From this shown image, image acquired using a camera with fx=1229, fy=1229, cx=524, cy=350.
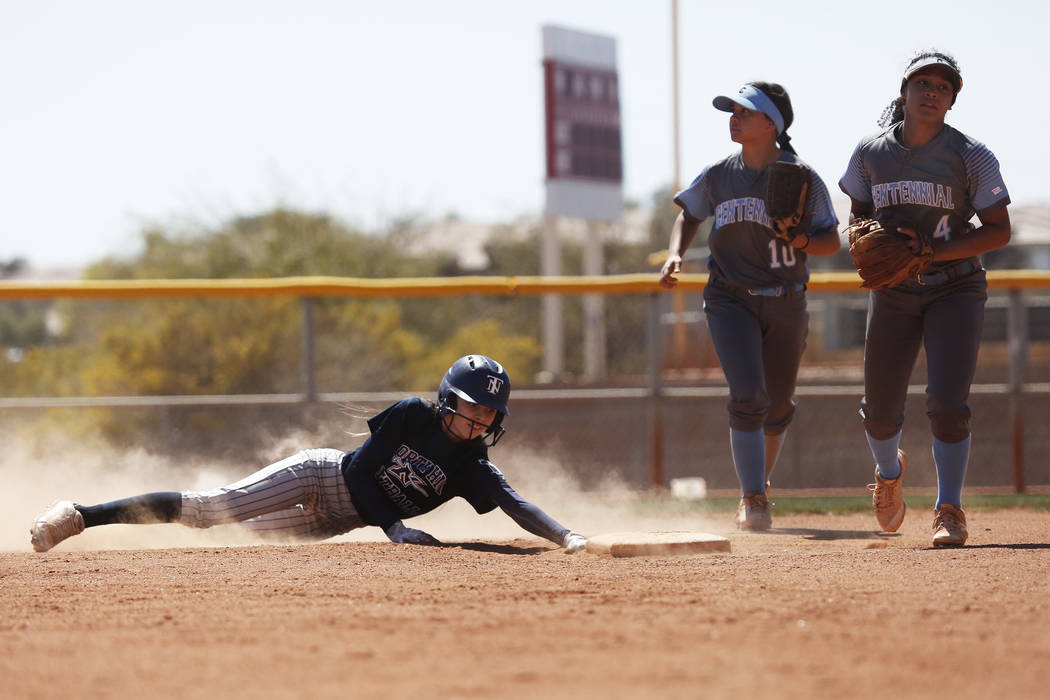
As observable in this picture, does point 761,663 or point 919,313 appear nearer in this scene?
point 761,663

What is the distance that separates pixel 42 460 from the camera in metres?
7.83

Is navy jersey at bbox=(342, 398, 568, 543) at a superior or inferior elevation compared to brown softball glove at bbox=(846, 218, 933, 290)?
A: inferior

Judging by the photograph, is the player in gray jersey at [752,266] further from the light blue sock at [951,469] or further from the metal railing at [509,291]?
the metal railing at [509,291]

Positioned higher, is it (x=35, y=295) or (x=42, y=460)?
(x=35, y=295)

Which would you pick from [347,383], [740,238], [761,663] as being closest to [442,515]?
[740,238]

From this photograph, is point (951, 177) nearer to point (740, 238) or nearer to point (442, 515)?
point (740, 238)

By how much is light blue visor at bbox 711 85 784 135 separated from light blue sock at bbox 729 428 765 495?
1472mm

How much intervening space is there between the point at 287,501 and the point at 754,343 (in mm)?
2271

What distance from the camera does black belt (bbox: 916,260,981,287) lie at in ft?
16.5

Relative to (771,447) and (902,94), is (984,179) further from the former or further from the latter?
(771,447)

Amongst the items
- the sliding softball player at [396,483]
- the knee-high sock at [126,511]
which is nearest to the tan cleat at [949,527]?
the sliding softball player at [396,483]

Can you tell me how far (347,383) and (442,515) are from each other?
7143 mm

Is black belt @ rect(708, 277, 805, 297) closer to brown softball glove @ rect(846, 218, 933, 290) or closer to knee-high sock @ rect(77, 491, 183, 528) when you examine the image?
brown softball glove @ rect(846, 218, 933, 290)

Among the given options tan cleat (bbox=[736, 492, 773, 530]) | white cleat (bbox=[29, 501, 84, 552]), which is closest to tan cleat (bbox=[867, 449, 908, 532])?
tan cleat (bbox=[736, 492, 773, 530])
